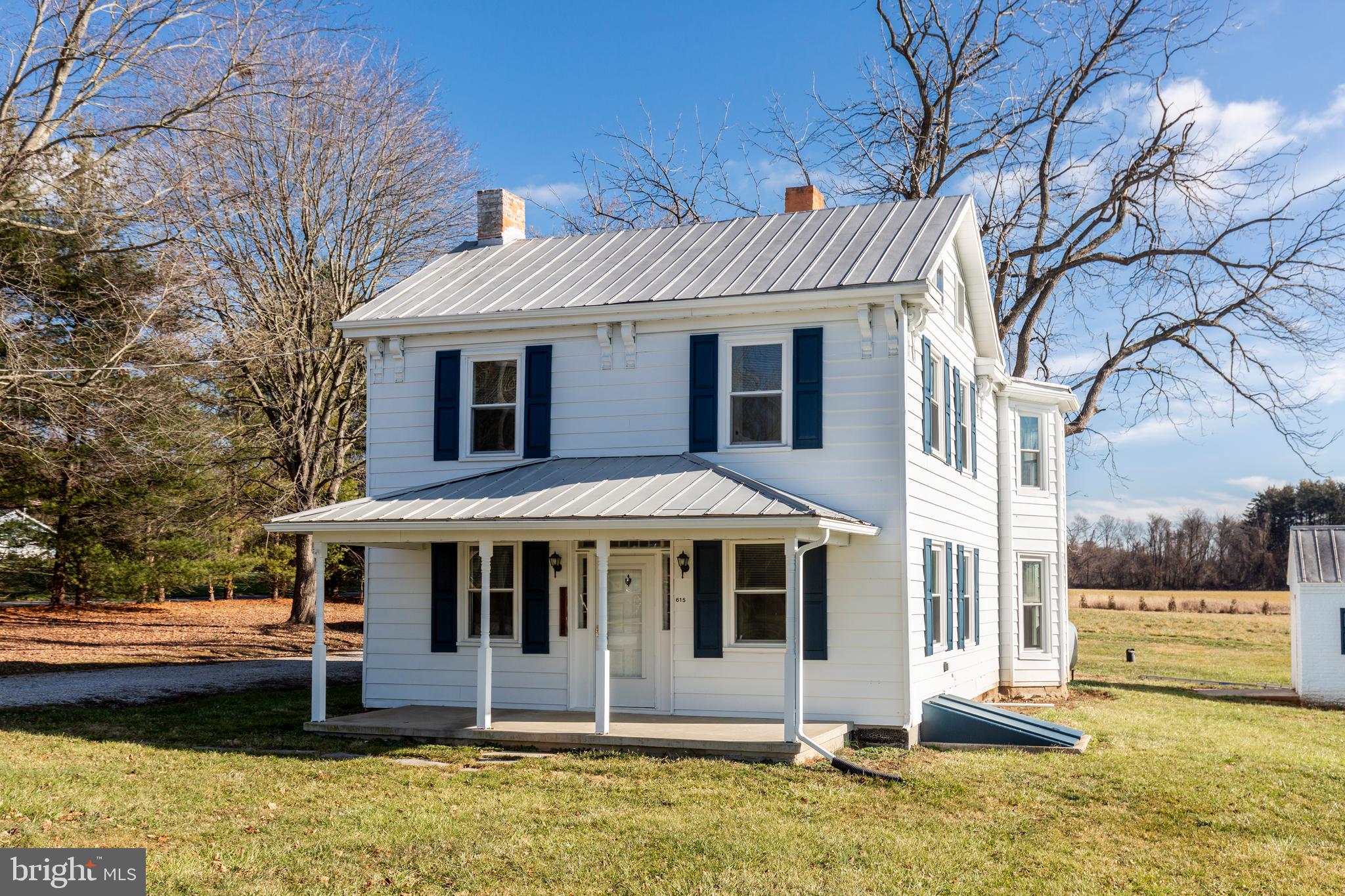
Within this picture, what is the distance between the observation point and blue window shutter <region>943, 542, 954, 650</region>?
48.6ft

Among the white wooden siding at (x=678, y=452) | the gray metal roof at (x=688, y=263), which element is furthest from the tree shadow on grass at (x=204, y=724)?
the gray metal roof at (x=688, y=263)

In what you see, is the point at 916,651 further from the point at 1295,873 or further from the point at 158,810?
the point at 158,810

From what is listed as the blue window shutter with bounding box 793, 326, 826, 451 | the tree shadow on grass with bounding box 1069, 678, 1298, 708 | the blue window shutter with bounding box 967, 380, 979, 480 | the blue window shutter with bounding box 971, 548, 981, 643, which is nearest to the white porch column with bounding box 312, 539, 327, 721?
the blue window shutter with bounding box 793, 326, 826, 451

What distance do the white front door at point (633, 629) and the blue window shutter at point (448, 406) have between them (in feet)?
8.68

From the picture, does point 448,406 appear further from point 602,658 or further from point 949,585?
point 949,585

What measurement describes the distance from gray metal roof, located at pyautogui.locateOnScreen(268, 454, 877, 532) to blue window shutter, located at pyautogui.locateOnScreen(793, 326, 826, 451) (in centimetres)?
72

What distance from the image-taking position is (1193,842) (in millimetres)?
8727

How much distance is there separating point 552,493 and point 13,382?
891 cm

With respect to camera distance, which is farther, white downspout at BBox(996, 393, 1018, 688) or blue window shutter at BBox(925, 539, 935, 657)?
white downspout at BBox(996, 393, 1018, 688)

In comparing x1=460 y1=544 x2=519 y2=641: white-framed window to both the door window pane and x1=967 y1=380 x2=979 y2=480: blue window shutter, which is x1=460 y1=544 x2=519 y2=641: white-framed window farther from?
x1=967 y1=380 x2=979 y2=480: blue window shutter

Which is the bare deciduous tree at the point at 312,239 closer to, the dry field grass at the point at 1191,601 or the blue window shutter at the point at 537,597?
the blue window shutter at the point at 537,597

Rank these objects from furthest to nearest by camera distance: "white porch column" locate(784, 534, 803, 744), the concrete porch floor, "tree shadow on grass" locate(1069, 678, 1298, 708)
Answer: "tree shadow on grass" locate(1069, 678, 1298, 708) → the concrete porch floor → "white porch column" locate(784, 534, 803, 744)

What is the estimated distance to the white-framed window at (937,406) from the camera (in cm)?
1420

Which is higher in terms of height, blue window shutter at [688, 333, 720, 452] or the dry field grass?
blue window shutter at [688, 333, 720, 452]
